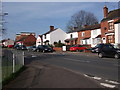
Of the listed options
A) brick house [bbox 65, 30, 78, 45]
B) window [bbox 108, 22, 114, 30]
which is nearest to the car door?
window [bbox 108, 22, 114, 30]

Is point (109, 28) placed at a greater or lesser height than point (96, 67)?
greater

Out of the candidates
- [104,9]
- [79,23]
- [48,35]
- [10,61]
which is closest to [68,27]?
[79,23]

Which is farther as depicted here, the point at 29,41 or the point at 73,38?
the point at 29,41

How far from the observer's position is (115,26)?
33.8 meters

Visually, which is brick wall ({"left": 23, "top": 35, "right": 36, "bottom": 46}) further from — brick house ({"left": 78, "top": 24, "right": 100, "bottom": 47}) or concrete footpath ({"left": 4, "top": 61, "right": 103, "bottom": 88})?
concrete footpath ({"left": 4, "top": 61, "right": 103, "bottom": 88})

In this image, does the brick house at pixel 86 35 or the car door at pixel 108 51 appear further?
the brick house at pixel 86 35

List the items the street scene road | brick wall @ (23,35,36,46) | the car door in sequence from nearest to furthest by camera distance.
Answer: the street scene road → the car door → brick wall @ (23,35,36,46)

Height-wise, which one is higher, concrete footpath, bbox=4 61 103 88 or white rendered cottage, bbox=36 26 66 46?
white rendered cottage, bbox=36 26 66 46

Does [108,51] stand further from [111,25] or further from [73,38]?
[73,38]

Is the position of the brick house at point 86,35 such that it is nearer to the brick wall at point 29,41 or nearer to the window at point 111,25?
the window at point 111,25

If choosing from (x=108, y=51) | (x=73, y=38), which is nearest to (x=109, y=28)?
(x=73, y=38)

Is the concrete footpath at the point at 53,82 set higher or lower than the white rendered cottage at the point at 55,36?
lower

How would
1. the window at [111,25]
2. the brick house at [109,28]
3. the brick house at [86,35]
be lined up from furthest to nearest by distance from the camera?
the brick house at [86,35]
the window at [111,25]
the brick house at [109,28]

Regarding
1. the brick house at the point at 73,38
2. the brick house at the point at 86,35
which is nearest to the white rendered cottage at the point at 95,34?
the brick house at the point at 86,35
